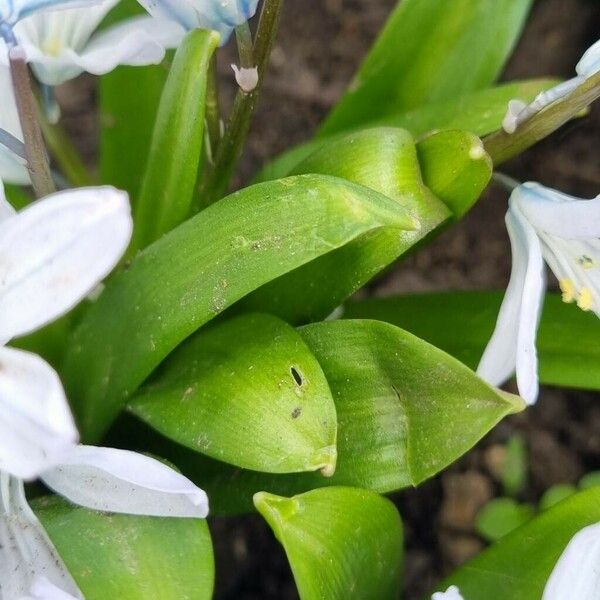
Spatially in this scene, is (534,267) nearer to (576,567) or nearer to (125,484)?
(576,567)

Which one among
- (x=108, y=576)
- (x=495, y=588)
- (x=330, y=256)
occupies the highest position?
(x=330, y=256)

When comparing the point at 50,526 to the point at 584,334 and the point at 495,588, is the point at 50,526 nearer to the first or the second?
the point at 495,588

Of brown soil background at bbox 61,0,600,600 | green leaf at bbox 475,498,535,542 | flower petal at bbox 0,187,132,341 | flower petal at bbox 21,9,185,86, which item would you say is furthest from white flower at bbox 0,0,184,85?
green leaf at bbox 475,498,535,542

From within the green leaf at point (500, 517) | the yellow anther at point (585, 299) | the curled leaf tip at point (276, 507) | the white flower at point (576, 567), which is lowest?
the green leaf at point (500, 517)

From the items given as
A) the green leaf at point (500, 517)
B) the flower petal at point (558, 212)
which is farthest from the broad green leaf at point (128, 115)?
the green leaf at point (500, 517)

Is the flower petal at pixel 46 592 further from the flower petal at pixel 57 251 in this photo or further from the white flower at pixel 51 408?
the flower petal at pixel 57 251

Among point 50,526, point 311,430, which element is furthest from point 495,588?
point 50,526

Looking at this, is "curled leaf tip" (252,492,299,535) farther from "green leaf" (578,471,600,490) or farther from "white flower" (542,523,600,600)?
"green leaf" (578,471,600,490)
